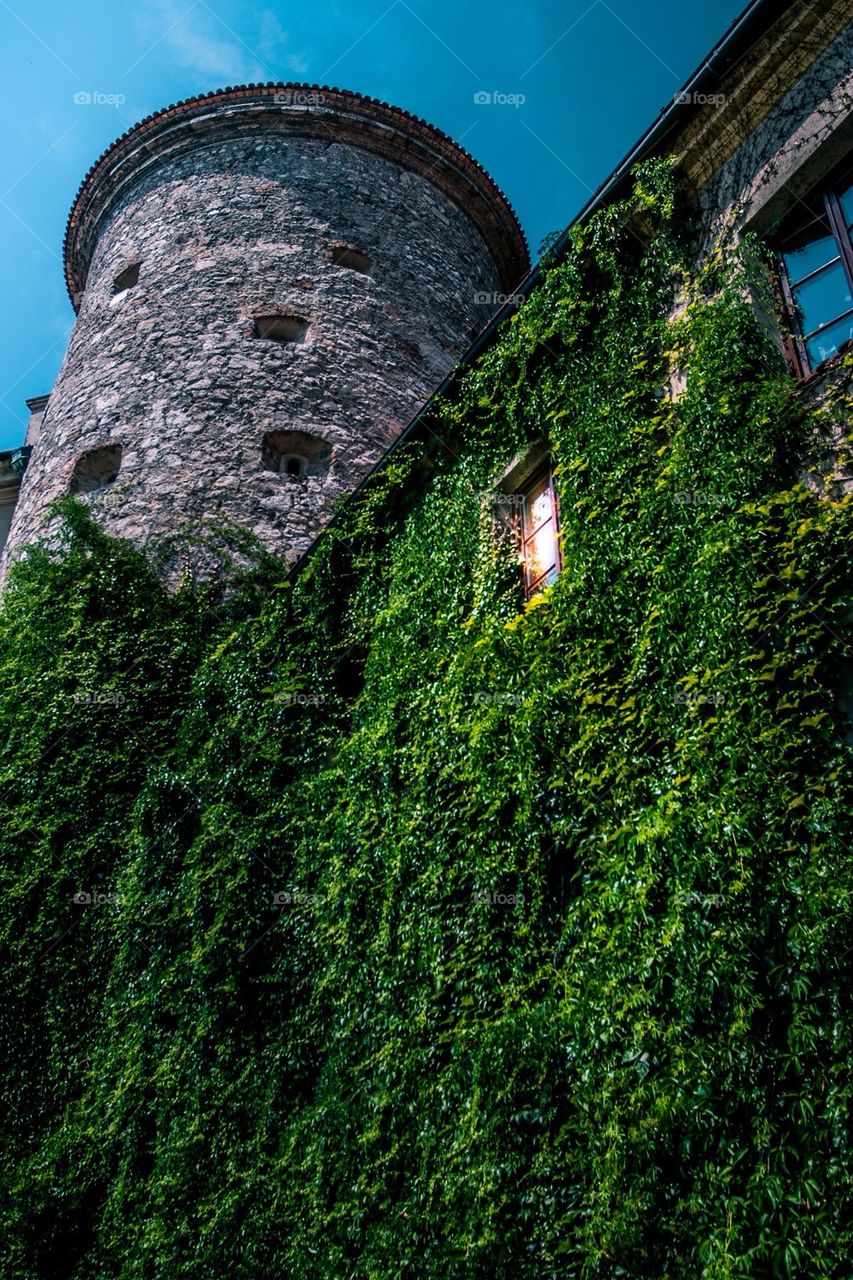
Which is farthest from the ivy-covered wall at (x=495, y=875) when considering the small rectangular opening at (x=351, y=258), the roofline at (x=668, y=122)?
the small rectangular opening at (x=351, y=258)

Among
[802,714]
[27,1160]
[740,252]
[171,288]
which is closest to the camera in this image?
[802,714]

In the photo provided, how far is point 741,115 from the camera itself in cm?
612

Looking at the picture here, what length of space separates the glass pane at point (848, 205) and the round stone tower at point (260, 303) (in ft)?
20.6

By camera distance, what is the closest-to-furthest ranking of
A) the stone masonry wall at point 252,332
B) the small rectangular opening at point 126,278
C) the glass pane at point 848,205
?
the glass pane at point 848,205, the stone masonry wall at point 252,332, the small rectangular opening at point 126,278

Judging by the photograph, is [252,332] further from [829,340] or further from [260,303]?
[829,340]

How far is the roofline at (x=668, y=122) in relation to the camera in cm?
588

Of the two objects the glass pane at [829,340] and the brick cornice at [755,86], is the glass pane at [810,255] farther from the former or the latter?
the brick cornice at [755,86]

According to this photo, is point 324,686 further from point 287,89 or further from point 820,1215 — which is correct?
point 287,89

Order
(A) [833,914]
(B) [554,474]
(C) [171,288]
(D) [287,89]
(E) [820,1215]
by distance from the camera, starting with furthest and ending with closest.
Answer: (D) [287,89] < (C) [171,288] < (B) [554,474] < (A) [833,914] < (E) [820,1215]

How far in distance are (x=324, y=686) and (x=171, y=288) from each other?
6902 millimetres

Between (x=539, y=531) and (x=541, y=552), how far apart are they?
16 cm

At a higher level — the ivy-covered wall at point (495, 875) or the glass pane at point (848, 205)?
the glass pane at point (848, 205)

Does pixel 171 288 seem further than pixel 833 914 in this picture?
Yes

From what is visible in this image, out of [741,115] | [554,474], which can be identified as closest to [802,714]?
[554,474]
